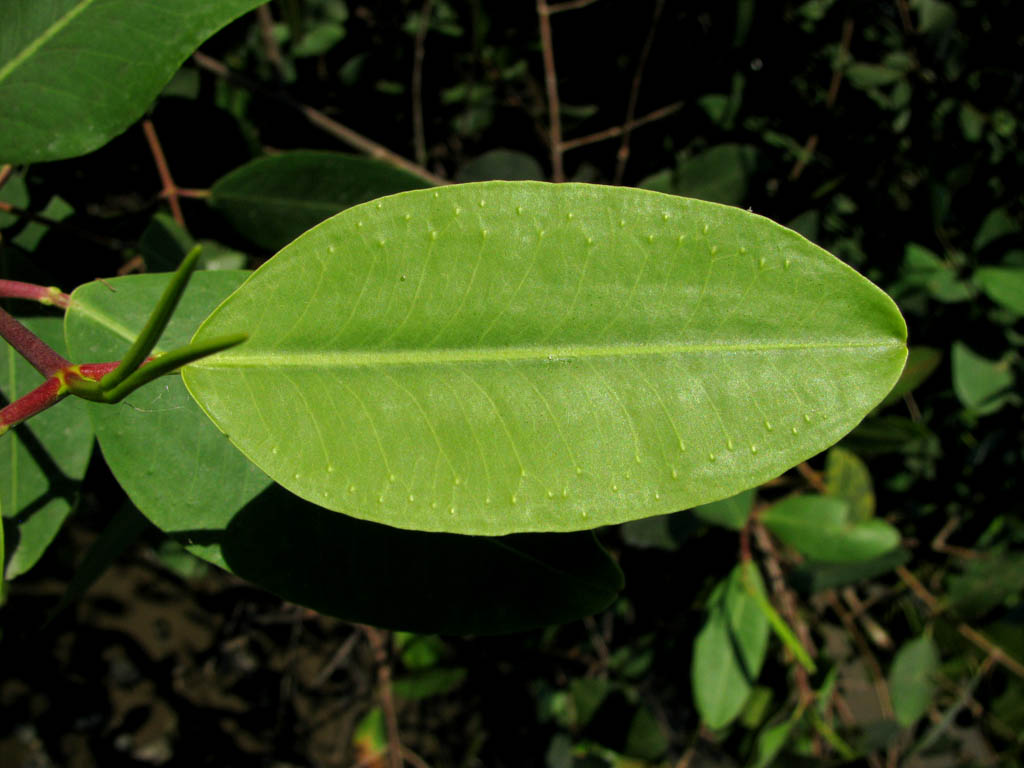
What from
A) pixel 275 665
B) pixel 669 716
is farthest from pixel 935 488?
pixel 275 665

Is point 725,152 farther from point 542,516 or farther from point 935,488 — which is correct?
point 935,488

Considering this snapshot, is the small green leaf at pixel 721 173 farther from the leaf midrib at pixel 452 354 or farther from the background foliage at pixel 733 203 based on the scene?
the leaf midrib at pixel 452 354

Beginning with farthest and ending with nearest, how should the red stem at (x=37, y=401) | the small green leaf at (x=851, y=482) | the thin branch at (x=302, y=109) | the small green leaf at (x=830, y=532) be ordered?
the small green leaf at (x=851, y=482) → the small green leaf at (x=830, y=532) → the thin branch at (x=302, y=109) → the red stem at (x=37, y=401)

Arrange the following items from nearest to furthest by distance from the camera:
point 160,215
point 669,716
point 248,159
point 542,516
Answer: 1. point 542,516
2. point 160,215
3. point 248,159
4. point 669,716

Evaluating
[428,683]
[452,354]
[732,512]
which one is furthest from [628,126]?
[428,683]

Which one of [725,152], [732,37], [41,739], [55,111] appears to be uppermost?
[55,111]

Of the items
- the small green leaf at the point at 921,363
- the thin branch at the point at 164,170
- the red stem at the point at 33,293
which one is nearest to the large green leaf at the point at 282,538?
the red stem at the point at 33,293

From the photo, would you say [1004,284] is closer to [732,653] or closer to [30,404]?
[732,653]

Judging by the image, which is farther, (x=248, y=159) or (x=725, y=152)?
(x=725, y=152)
